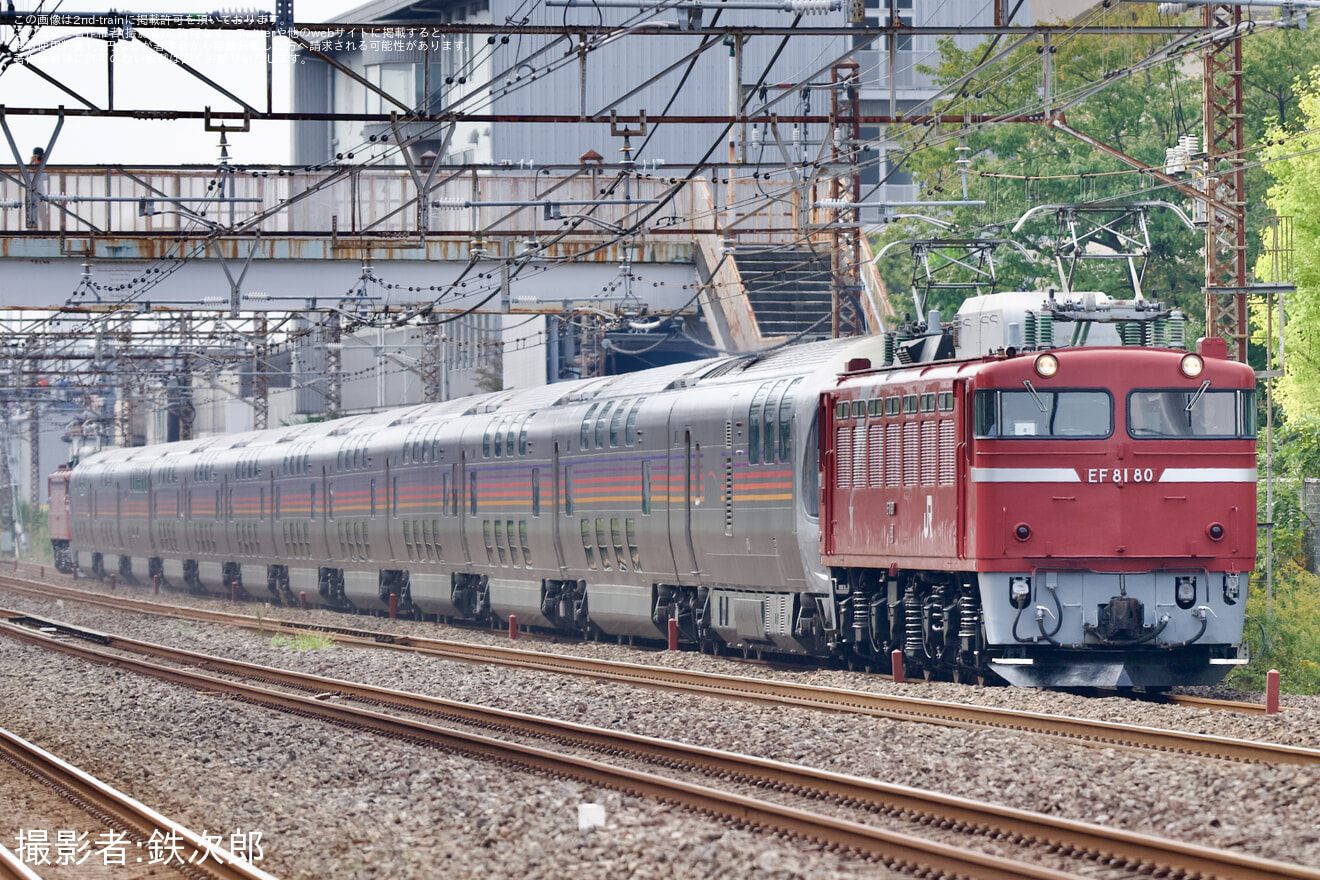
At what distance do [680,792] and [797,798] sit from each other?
0.82 metres

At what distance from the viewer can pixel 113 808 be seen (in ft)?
46.2

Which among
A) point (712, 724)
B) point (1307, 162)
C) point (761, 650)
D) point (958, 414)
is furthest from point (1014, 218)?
point (712, 724)

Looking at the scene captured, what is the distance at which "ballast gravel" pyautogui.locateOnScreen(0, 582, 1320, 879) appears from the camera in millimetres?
11398

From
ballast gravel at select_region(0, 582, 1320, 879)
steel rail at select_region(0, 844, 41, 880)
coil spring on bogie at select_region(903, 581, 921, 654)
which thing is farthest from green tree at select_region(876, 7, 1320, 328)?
steel rail at select_region(0, 844, 41, 880)

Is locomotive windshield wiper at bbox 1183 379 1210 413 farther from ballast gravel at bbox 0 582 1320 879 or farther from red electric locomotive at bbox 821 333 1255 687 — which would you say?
ballast gravel at bbox 0 582 1320 879

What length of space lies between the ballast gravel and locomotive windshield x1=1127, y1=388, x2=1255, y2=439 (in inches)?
106

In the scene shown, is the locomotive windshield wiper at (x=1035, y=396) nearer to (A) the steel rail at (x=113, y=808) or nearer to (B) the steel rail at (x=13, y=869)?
(A) the steel rail at (x=113, y=808)

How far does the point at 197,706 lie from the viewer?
70.9ft

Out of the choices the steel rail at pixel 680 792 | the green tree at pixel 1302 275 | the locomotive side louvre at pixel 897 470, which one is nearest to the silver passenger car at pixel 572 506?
the locomotive side louvre at pixel 897 470

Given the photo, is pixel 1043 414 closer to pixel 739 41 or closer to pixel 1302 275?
pixel 739 41

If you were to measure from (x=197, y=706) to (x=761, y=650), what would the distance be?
25.4ft

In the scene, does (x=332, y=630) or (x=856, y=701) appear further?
(x=332, y=630)

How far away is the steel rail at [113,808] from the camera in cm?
1120

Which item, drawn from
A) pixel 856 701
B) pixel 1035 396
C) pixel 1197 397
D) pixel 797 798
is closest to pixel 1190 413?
pixel 1197 397
